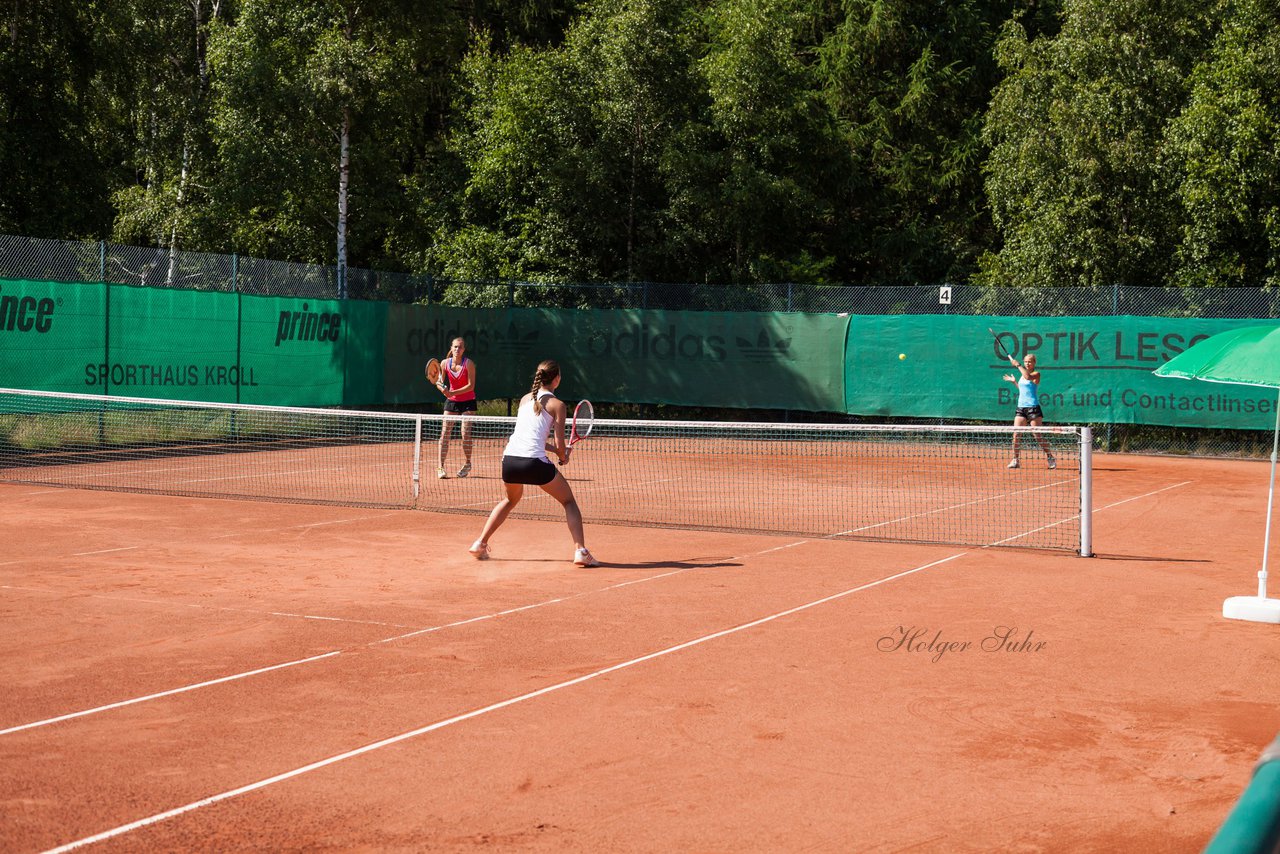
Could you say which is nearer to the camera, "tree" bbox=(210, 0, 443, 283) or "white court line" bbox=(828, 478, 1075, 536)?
"white court line" bbox=(828, 478, 1075, 536)

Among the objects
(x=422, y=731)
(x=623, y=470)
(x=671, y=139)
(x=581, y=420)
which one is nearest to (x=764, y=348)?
(x=671, y=139)

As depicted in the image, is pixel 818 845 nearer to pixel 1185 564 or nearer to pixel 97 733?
pixel 97 733

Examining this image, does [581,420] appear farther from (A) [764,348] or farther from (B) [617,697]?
(A) [764,348]

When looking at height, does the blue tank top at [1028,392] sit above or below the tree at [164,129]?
below

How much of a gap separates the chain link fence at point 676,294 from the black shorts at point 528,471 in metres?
11.6

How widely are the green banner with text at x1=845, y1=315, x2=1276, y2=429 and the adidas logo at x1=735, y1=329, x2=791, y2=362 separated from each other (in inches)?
47.7

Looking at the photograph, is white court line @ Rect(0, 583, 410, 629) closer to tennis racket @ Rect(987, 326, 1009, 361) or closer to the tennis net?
the tennis net

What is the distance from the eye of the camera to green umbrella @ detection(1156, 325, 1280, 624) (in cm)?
804

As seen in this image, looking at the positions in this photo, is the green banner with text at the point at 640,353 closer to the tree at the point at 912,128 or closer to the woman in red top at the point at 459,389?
the woman in red top at the point at 459,389

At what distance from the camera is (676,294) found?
1061 inches

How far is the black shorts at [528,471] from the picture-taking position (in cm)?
999

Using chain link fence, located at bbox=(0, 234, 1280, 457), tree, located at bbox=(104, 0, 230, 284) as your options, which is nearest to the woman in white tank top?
chain link fence, located at bbox=(0, 234, 1280, 457)

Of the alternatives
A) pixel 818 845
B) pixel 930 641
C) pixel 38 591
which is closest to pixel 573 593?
pixel 930 641

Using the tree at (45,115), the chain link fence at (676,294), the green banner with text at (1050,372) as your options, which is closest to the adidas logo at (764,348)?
the chain link fence at (676,294)
